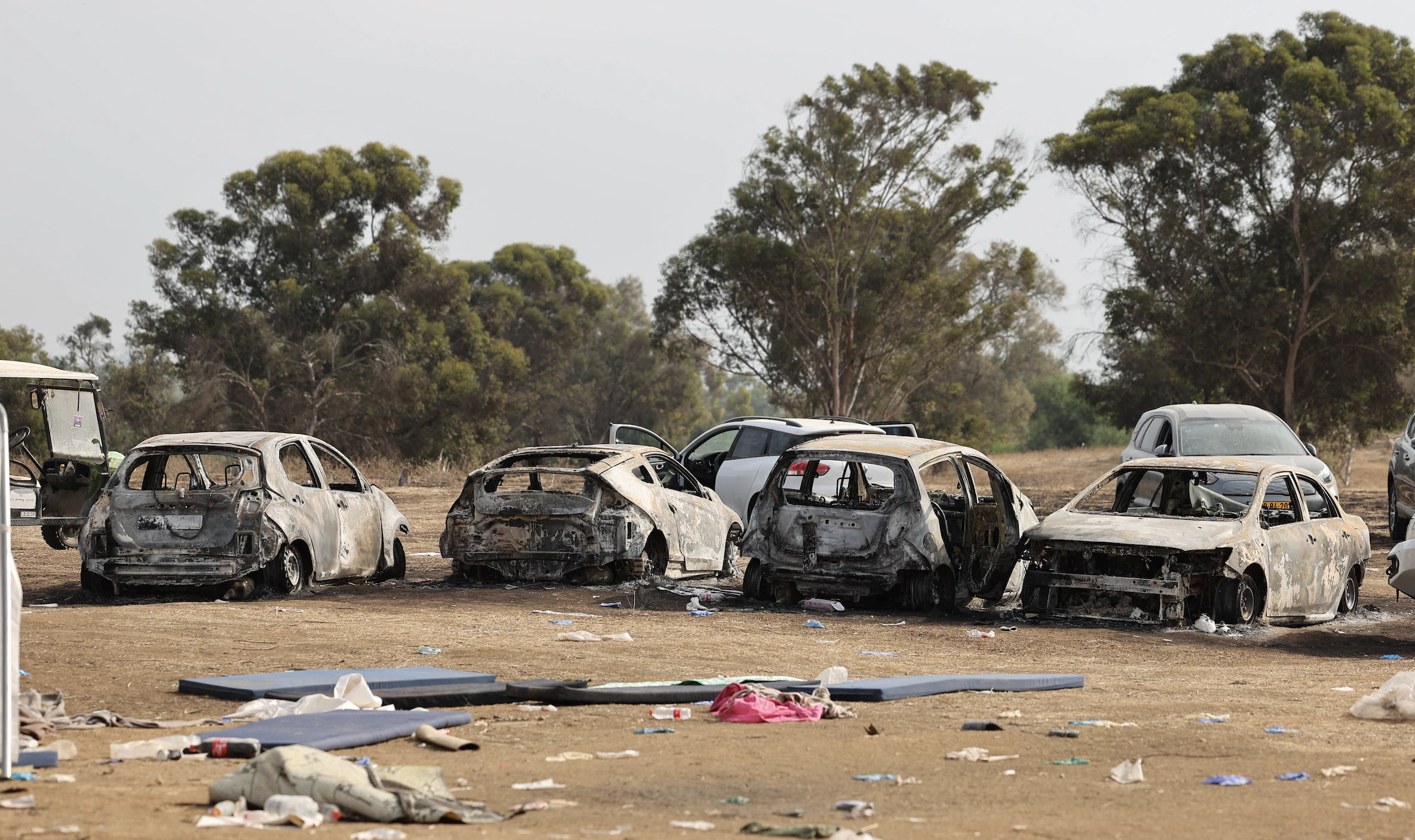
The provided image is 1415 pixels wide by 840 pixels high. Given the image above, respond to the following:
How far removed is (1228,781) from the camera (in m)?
6.06

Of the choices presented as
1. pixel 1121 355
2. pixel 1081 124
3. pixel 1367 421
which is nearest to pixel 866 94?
pixel 1081 124

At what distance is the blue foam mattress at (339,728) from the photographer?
6.52 metres

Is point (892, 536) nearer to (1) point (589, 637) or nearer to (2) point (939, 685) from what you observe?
(1) point (589, 637)

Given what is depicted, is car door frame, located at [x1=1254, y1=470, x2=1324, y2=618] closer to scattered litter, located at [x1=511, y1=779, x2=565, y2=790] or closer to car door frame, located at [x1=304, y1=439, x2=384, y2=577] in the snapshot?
scattered litter, located at [x1=511, y1=779, x2=565, y2=790]

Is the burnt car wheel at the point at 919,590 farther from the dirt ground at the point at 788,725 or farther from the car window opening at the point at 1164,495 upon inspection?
the car window opening at the point at 1164,495

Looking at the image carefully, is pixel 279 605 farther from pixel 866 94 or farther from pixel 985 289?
pixel 985 289

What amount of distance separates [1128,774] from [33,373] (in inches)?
575

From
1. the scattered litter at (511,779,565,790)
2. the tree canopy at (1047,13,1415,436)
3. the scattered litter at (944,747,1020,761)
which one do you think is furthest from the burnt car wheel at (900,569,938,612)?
the tree canopy at (1047,13,1415,436)

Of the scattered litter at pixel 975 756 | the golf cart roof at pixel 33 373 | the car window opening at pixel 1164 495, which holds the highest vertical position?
the golf cart roof at pixel 33 373

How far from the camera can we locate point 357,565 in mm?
14508

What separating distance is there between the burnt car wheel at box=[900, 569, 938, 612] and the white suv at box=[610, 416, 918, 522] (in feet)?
16.3

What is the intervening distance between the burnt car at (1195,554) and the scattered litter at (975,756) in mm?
5271

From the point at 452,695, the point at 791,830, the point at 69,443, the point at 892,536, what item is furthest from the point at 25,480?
the point at 791,830

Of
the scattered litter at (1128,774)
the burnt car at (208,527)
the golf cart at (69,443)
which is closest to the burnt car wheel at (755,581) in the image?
the burnt car at (208,527)
